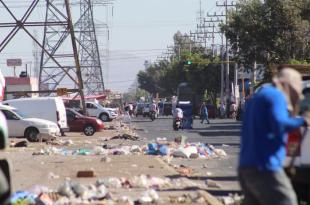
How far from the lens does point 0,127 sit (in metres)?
7.82

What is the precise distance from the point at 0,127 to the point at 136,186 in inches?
→ 302

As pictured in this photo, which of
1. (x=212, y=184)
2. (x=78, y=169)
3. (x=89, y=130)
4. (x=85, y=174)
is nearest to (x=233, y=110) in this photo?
(x=89, y=130)

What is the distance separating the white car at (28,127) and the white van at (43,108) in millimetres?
3698

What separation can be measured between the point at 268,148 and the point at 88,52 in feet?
447

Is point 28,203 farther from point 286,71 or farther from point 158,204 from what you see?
point 286,71

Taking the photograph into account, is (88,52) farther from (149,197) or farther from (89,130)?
(149,197)

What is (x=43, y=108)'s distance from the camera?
41094mm

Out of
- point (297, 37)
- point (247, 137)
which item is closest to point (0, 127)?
point (247, 137)

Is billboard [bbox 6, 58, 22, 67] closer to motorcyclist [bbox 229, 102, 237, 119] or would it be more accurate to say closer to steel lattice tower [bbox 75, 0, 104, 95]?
steel lattice tower [bbox 75, 0, 104, 95]

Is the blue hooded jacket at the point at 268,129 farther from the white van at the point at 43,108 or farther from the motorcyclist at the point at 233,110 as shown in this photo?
the motorcyclist at the point at 233,110

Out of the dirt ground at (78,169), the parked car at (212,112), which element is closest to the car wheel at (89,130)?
the dirt ground at (78,169)

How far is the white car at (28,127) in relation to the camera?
36562 millimetres

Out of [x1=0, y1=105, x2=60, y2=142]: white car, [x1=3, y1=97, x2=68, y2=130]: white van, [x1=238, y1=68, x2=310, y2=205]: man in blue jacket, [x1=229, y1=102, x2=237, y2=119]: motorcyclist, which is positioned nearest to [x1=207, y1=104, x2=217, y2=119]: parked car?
[x1=229, y1=102, x2=237, y2=119]: motorcyclist

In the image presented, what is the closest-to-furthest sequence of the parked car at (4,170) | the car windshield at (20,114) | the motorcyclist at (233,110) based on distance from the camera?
1. the parked car at (4,170)
2. the car windshield at (20,114)
3. the motorcyclist at (233,110)
